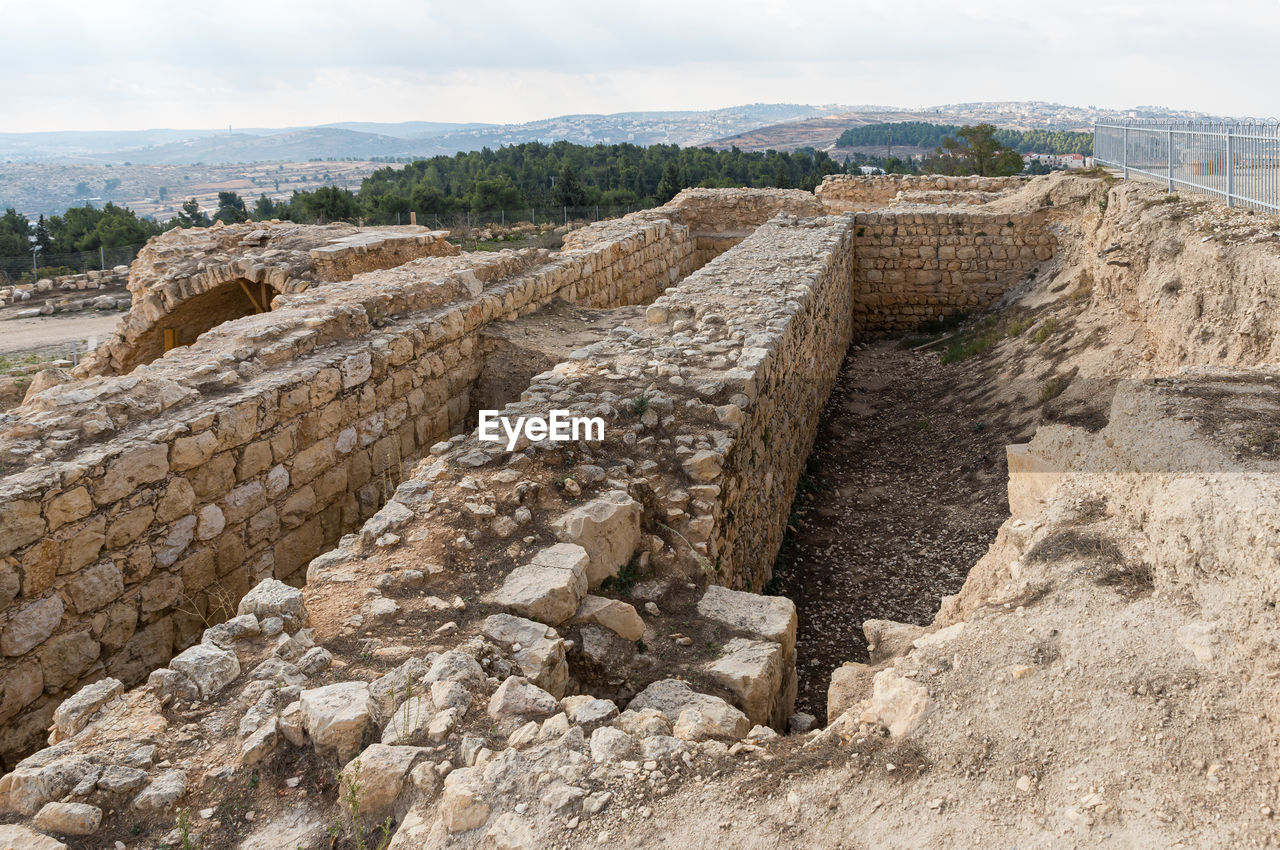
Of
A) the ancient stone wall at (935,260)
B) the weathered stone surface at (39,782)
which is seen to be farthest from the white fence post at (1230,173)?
the weathered stone surface at (39,782)

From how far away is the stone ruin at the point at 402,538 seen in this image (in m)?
2.93

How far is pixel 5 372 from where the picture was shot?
45.7 ft

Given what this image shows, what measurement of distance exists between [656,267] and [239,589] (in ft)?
32.3

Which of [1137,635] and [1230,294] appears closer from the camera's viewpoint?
[1137,635]

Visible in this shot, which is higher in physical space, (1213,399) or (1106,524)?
(1213,399)

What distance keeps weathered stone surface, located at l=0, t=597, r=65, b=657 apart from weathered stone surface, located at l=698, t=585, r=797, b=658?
11.0 ft

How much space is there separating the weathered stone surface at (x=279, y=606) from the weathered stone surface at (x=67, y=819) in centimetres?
106

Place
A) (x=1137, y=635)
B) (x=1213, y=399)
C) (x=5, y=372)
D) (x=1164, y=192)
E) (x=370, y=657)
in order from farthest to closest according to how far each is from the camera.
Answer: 1. (x=5, y=372)
2. (x=1164, y=192)
3. (x=1213, y=399)
4. (x=370, y=657)
5. (x=1137, y=635)

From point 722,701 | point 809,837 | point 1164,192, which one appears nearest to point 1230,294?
point 1164,192

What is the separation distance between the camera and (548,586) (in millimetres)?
3834

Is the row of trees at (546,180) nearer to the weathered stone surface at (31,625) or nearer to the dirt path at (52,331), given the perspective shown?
the dirt path at (52,331)

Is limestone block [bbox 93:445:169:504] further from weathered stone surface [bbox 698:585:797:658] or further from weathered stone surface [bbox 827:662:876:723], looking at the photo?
weathered stone surface [bbox 827:662:876:723]

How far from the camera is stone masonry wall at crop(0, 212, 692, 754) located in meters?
4.52

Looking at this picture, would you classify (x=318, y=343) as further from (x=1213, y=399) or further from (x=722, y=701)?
(x=1213, y=399)
